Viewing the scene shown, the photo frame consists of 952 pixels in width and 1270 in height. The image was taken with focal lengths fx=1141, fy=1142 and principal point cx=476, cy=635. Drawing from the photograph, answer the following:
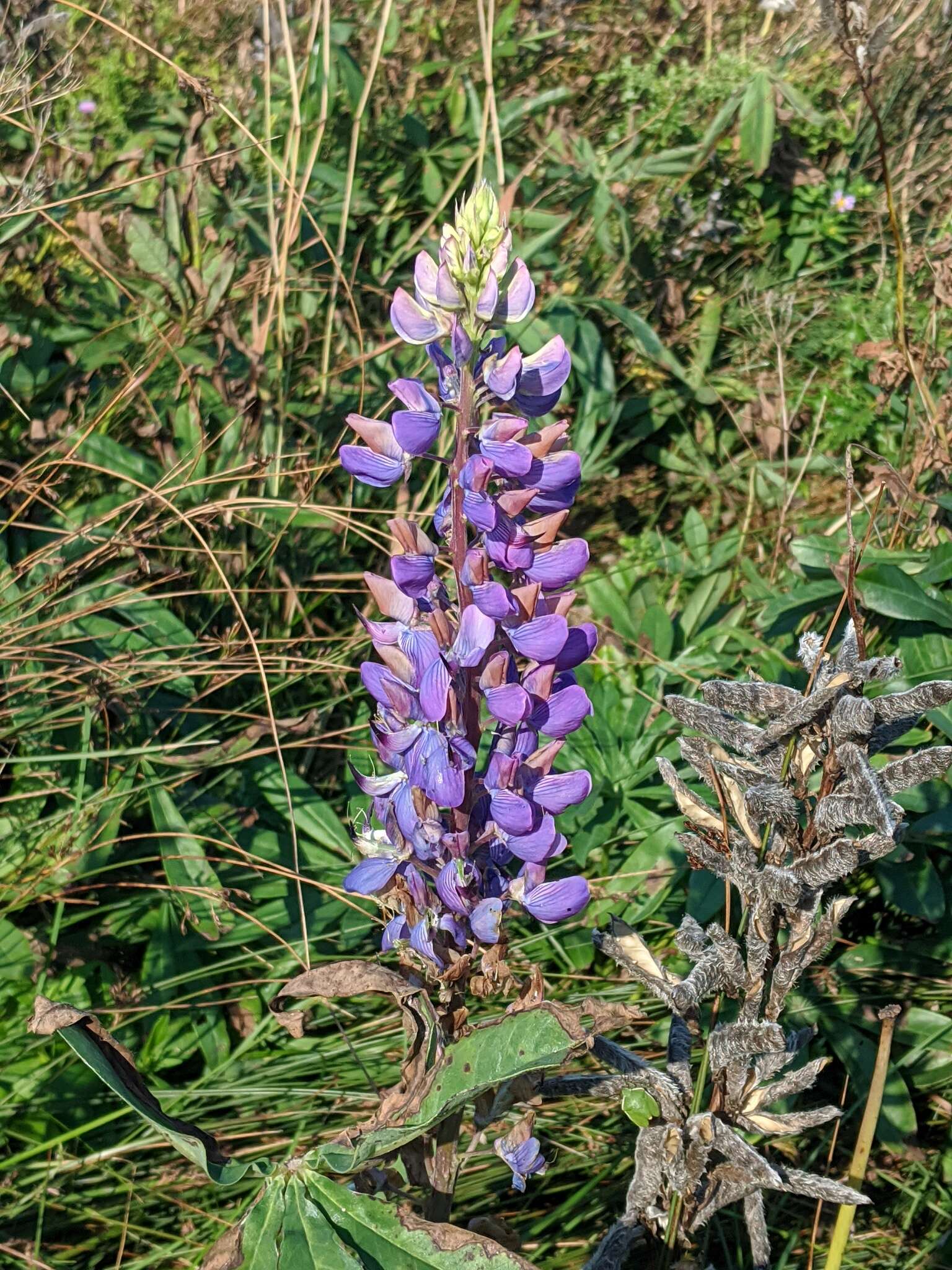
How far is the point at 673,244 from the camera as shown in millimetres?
3123

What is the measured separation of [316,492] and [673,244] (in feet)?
4.52

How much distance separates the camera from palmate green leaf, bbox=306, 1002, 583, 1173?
1009mm

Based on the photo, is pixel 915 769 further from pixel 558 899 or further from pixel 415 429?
pixel 415 429

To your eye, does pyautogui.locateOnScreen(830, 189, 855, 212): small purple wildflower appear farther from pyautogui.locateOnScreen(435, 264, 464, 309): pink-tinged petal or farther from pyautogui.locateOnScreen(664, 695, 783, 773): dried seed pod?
pyautogui.locateOnScreen(435, 264, 464, 309): pink-tinged petal

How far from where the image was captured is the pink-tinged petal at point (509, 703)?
1039 millimetres

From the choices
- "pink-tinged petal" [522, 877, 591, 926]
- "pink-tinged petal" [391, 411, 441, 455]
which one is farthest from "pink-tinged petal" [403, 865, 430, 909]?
"pink-tinged petal" [391, 411, 441, 455]

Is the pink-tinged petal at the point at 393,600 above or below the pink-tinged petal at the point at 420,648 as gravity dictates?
above

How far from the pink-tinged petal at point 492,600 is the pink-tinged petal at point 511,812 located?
Answer: 0.18m

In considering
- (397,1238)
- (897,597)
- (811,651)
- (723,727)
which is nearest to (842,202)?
(897,597)

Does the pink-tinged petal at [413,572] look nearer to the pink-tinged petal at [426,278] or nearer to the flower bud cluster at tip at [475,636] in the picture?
the flower bud cluster at tip at [475,636]

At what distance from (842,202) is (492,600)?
263 centimetres

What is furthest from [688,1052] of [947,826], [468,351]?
[468,351]

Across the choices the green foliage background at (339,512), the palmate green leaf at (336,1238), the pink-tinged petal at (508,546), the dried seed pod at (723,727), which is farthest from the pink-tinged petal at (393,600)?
the green foliage background at (339,512)

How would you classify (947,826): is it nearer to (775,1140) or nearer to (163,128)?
(775,1140)
